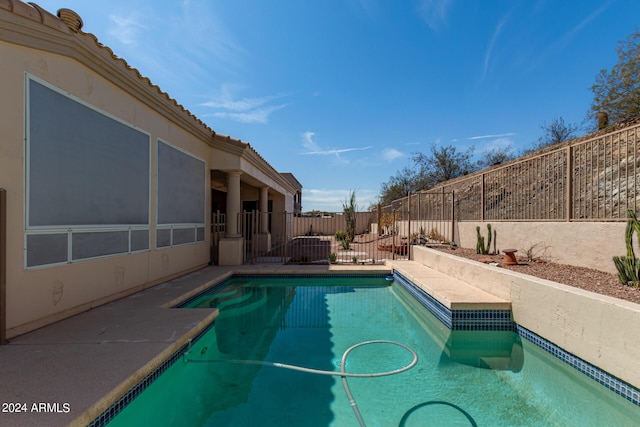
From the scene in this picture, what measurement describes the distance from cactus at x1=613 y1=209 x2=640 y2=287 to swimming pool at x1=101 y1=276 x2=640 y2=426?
4.86 feet

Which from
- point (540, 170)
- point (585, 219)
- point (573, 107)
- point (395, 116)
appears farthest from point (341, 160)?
point (585, 219)

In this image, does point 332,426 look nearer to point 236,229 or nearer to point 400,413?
point 400,413

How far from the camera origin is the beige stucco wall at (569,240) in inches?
167

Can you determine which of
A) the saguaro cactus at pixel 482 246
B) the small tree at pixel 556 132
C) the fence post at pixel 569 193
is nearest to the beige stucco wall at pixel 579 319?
the fence post at pixel 569 193

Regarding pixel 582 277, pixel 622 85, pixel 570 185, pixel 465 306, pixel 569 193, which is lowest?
pixel 465 306

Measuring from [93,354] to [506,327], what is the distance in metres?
5.54

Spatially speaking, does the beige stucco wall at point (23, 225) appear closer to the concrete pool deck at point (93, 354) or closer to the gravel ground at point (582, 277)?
the concrete pool deck at point (93, 354)

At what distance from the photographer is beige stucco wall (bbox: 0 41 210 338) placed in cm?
316

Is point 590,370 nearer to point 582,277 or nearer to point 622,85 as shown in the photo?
point 582,277

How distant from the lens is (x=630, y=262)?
12.1ft

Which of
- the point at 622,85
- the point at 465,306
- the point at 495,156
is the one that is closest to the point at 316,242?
the point at 465,306

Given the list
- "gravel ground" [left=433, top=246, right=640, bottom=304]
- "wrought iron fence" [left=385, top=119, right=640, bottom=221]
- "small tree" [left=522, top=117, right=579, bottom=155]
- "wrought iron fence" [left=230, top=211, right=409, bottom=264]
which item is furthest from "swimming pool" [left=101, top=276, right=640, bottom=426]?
"small tree" [left=522, top=117, right=579, bottom=155]

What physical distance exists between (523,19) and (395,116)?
6015 mm

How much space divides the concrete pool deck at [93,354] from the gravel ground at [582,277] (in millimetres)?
929
